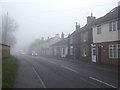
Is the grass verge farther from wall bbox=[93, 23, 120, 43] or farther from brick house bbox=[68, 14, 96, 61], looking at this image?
brick house bbox=[68, 14, 96, 61]

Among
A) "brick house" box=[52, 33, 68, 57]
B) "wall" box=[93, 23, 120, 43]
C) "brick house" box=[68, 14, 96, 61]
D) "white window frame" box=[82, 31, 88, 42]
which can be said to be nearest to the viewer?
"wall" box=[93, 23, 120, 43]

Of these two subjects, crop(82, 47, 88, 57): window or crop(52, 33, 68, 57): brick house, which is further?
crop(52, 33, 68, 57): brick house

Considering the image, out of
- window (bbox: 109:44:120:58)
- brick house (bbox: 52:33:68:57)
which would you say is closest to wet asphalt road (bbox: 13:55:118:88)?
window (bbox: 109:44:120:58)

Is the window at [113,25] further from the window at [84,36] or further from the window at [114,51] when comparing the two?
the window at [84,36]

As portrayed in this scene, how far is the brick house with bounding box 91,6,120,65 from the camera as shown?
26.6 metres

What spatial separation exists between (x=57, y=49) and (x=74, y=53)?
19500mm

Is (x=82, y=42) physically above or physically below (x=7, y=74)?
above

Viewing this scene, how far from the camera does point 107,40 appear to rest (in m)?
29.0

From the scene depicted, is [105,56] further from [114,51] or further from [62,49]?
[62,49]

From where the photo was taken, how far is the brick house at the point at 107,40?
87.4 feet

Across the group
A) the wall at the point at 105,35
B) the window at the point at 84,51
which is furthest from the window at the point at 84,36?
the wall at the point at 105,35

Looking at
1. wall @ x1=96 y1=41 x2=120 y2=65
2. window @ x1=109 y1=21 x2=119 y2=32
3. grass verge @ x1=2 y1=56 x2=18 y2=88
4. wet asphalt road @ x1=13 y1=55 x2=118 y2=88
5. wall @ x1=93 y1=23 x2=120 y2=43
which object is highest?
window @ x1=109 y1=21 x2=119 y2=32

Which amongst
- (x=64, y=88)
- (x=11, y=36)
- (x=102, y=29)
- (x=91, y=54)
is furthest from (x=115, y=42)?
(x=11, y=36)

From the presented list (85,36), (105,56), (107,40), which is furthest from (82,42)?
→ (107,40)
